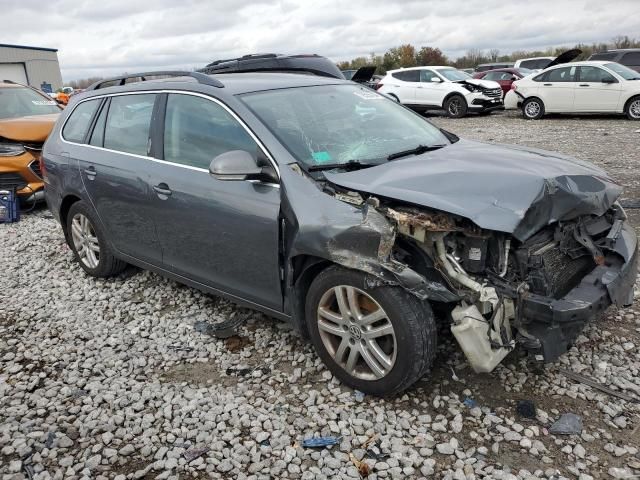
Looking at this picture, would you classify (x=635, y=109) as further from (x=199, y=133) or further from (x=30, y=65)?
(x=30, y=65)

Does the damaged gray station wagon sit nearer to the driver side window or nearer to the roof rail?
the roof rail

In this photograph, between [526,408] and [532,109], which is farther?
[532,109]

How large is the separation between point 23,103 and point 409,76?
12.2 m

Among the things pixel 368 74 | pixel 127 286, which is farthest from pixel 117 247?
pixel 368 74

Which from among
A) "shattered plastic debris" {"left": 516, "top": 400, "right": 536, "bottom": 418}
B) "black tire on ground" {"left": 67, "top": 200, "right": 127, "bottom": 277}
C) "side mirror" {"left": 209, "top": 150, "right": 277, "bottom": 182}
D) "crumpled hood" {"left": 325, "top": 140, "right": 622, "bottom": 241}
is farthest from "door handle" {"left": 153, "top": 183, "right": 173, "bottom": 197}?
"shattered plastic debris" {"left": 516, "top": 400, "right": 536, "bottom": 418}

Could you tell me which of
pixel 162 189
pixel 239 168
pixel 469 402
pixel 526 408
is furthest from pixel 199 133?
pixel 526 408

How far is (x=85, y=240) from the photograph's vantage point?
514cm

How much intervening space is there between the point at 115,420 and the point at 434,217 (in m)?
2.12

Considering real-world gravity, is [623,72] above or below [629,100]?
above

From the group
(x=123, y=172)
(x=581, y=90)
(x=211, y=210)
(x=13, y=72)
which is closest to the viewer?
(x=211, y=210)

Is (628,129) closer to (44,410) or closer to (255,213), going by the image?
(255,213)

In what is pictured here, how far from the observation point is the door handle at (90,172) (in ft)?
15.1

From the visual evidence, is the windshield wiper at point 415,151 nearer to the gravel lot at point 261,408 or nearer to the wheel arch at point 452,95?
the gravel lot at point 261,408

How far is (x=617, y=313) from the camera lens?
3.93 m
